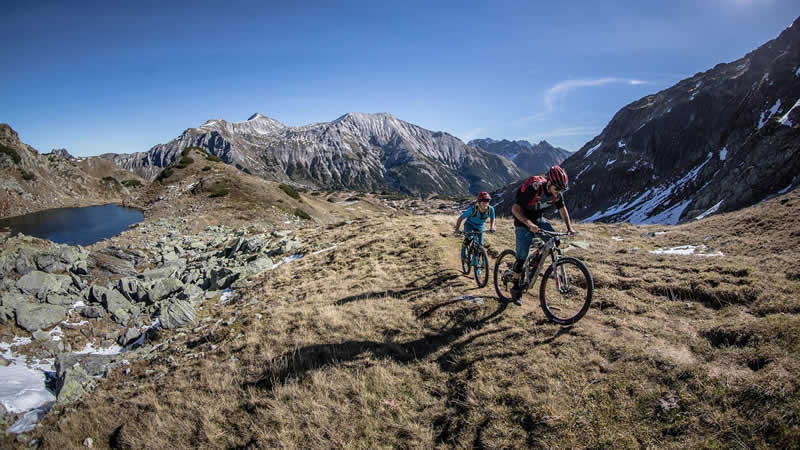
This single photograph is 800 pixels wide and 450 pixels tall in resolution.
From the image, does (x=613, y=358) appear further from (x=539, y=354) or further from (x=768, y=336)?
(x=768, y=336)

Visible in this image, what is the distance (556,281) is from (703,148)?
163m

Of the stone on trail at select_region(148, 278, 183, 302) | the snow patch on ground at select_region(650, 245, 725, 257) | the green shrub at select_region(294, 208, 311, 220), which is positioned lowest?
the stone on trail at select_region(148, 278, 183, 302)

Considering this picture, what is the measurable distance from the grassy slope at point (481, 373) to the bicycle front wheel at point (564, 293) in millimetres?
366

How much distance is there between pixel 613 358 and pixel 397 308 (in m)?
5.98

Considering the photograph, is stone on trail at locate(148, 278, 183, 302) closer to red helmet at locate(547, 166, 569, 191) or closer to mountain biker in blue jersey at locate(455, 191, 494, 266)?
mountain biker in blue jersey at locate(455, 191, 494, 266)

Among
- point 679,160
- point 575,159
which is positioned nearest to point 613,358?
point 679,160

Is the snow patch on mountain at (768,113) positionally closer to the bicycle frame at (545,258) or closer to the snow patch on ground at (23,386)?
the bicycle frame at (545,258)

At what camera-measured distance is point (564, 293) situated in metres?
7.94

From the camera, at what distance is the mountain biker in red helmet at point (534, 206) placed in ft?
25.8

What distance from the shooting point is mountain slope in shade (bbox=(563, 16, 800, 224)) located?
2327 inches

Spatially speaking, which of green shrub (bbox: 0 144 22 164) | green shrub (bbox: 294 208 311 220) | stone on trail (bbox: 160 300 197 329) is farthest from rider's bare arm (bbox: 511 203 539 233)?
green shrub (bbox: 0 144 22 164)

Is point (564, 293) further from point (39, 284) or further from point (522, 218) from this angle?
point (39, 284)

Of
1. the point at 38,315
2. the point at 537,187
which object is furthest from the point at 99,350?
the point at 537,187

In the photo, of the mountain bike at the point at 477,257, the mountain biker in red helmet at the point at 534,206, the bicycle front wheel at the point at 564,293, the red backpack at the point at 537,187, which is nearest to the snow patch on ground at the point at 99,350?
the mountain bike at the point at 477,257
